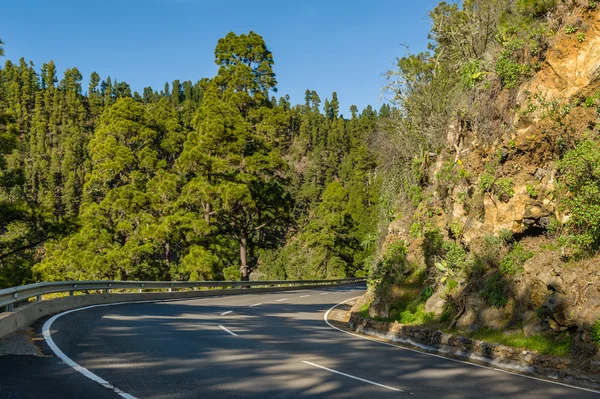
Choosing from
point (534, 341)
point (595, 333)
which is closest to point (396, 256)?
point (534, 341)

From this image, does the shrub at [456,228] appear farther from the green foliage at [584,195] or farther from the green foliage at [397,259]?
the green foliage at [584,195]

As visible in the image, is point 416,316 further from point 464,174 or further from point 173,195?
point 173,195

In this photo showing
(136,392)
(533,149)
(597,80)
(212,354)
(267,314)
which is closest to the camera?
(136,392)

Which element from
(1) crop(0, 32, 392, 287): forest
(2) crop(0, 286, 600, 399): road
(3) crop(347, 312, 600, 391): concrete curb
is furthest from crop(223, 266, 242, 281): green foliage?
(2) crop(0, 286, 600, 399): road

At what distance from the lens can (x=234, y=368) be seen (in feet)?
29.5

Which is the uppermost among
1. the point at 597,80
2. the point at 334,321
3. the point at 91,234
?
the point at 597,80

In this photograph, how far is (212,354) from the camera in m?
10.2

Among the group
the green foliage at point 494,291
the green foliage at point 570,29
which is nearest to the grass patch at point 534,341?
the green foliage at point 494,291

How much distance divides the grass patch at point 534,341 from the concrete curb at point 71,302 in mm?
10436

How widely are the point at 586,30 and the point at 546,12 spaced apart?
4114 millimetres

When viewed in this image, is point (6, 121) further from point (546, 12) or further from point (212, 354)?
point (546, 12)

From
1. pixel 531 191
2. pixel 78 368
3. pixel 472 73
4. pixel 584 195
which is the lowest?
pixel 78 368

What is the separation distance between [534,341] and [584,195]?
3614 millimetres

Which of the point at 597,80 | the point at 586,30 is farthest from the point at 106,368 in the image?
the point at 586,30
